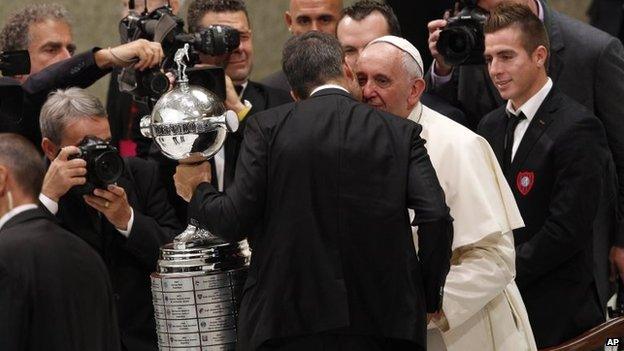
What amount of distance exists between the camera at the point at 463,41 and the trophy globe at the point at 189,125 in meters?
1.24

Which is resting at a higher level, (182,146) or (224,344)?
(182,146)

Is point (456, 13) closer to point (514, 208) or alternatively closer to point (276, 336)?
point (514, 208)

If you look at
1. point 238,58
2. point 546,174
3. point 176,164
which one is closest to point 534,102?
point 546,174

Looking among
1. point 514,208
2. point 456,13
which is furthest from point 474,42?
point 514,208

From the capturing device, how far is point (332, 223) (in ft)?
11.0

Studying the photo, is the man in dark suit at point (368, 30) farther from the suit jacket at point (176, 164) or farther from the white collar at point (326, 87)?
the white collar at point (326, 87)

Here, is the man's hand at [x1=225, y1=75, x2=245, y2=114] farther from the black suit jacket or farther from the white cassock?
the black suit jacket

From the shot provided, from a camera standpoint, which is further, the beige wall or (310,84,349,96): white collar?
the beige wall

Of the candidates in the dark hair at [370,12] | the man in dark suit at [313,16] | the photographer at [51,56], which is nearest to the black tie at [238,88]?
the man in dark suit at [313,16]

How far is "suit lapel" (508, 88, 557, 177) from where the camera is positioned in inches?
170

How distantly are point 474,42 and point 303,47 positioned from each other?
1139mm

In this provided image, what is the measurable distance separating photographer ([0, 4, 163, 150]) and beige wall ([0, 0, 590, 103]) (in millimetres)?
1611

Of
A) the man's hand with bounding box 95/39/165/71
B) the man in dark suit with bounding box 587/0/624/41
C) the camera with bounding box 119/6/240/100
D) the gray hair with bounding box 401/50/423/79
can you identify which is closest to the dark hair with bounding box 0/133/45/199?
the camera with bounding box 119/6/240/100

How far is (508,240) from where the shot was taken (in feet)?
12.3
